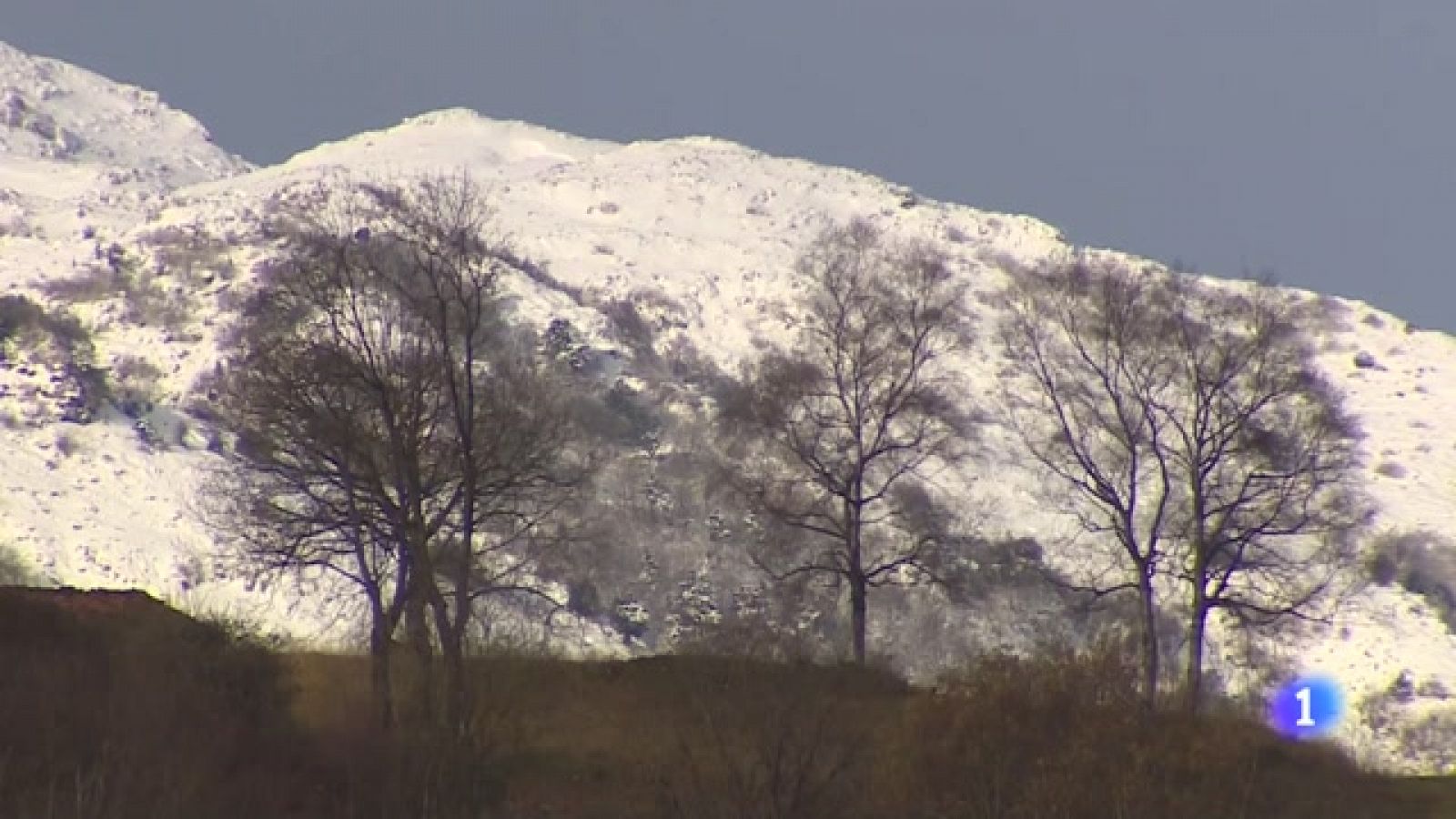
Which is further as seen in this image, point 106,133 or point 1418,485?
point 106,133

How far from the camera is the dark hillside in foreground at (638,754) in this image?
17.1 m

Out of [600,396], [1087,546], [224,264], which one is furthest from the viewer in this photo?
[224,264]

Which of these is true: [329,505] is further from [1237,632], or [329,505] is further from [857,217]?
[857,217]

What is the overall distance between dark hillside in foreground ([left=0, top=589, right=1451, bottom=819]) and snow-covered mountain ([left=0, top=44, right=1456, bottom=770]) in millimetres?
21642

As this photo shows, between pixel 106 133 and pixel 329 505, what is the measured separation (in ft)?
372

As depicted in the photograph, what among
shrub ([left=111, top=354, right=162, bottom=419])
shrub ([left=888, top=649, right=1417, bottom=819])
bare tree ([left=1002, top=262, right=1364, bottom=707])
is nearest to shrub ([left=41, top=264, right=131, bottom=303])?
shrub ([left=111, top=354, right=162, bottom=419])

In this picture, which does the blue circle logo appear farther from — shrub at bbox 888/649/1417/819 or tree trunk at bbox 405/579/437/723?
shrub at bbox 888/649/1417/819

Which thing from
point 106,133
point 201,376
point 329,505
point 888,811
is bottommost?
point 888,811

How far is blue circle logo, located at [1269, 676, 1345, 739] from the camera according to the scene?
4919 centimetres

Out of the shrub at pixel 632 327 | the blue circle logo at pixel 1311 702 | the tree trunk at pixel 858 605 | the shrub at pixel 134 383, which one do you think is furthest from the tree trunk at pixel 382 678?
the shrub at pixel 632 327

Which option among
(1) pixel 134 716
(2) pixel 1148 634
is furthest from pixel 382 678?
(2) pixel 1148 634

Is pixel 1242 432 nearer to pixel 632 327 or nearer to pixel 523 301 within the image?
pixel 523 301

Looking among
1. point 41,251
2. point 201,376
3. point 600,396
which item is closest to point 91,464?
point 201,376

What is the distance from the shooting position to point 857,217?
10062 centimetres
